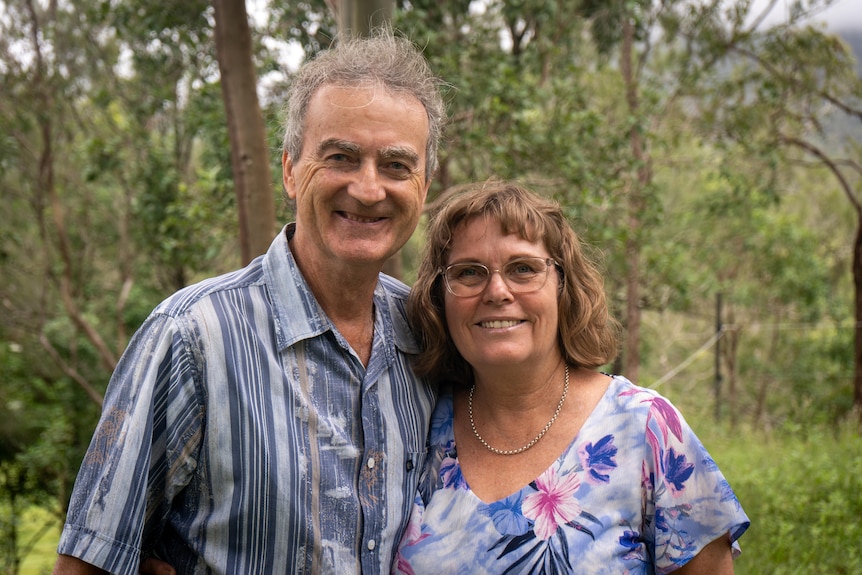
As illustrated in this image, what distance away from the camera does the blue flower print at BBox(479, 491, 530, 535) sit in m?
2.01

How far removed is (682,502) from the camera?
6.37ft

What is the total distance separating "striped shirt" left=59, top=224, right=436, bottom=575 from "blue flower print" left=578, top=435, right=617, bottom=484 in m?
0.50

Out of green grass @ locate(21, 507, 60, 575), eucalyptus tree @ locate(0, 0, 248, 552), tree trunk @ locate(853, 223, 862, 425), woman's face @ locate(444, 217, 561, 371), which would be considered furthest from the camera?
tree trunk @ locate(853, 223, 862, 425)

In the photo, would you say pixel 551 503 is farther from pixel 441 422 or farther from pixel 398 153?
pixel 398 153

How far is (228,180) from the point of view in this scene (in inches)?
235

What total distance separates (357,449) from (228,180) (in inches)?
175

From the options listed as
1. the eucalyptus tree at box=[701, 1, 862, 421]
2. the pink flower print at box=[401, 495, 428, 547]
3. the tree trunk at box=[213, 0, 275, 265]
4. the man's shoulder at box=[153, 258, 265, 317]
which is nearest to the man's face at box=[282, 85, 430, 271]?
the man's shoulder at box=[153, 258, 265, 317]

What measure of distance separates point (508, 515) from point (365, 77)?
1181mm

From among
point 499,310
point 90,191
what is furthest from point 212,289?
point 90,191

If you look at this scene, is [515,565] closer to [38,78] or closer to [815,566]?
[815,566]

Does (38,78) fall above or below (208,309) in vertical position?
above

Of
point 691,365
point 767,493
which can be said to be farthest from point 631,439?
point 691,365

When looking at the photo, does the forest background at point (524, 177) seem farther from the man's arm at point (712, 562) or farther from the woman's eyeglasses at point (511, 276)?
the man's arm at point (712, 562)

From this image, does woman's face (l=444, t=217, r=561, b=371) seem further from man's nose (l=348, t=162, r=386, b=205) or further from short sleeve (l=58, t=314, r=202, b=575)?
short sleeve (l=58, t=314, r=202, b=575)
